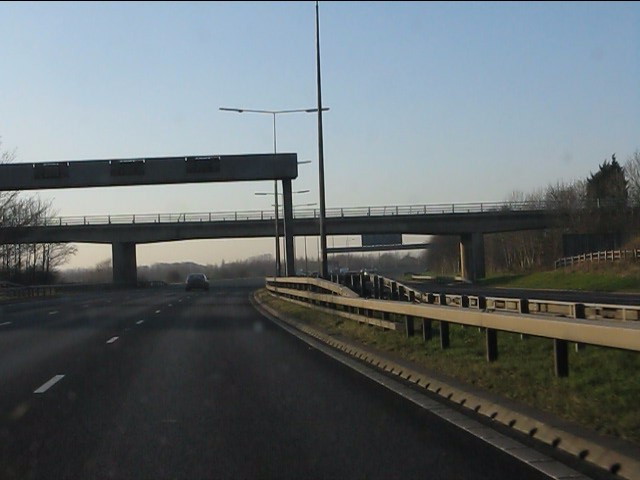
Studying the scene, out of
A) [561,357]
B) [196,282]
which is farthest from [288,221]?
[196,282]

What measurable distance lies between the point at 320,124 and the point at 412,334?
1430 centimetres

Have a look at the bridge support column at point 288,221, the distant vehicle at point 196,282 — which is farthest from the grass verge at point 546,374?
the distant vehicle at point 196,282

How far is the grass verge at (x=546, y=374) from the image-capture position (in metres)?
9.36

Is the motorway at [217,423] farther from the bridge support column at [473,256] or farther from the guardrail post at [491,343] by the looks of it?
the bridge support column at [473,256]

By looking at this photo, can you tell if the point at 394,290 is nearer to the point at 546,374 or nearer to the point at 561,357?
the point at 546,374

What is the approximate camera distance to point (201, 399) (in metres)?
12.3

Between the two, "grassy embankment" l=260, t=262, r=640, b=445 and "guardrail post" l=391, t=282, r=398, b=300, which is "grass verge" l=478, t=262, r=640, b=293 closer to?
"guardrail post" l=391, t=282, r=398, b=300

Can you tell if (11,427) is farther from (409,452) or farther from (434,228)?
(434,228)

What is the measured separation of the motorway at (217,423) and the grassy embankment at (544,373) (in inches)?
45.4

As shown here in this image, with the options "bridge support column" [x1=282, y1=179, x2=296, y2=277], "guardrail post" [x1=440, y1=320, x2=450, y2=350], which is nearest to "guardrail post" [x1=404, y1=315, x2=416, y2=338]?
Result: "guardrail post" [x1=440, y1=320, x2=450, y2=350]

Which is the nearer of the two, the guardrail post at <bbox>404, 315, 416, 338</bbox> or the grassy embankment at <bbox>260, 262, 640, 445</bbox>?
the grassy embankment at <bbox>260, 262, 640, 445</bbox>

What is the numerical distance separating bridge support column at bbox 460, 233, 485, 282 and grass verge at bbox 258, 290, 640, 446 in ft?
219

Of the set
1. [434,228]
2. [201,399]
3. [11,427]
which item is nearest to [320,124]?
[201,399]

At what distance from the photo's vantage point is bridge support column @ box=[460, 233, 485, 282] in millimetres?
84750
